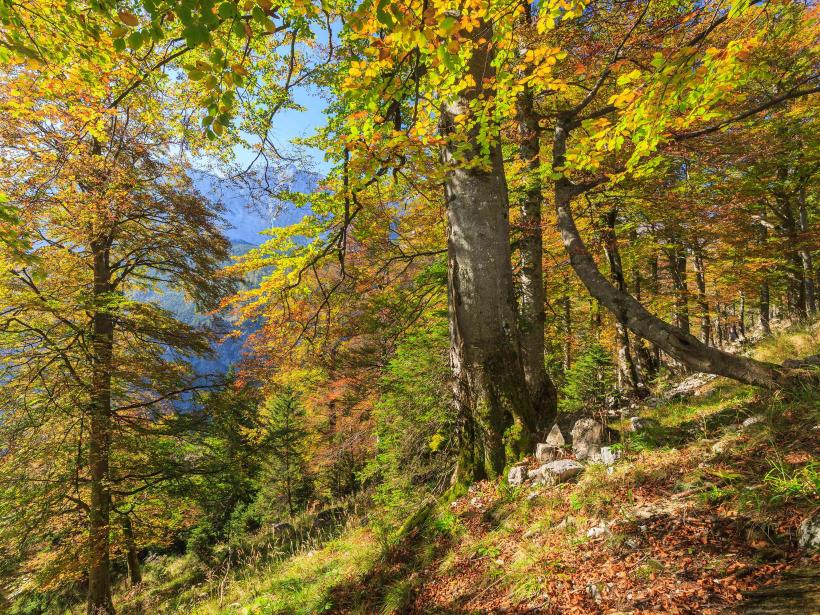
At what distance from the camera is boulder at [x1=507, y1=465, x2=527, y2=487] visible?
3705 millimetres

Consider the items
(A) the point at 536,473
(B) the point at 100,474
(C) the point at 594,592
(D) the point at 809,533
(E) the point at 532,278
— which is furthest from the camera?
(B) the point at 100,474

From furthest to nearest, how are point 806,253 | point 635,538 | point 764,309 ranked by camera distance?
point 764,309 < point 806,253 < point 635,538

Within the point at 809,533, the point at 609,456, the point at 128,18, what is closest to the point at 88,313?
the point at 128,18

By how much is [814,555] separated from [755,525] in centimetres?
33

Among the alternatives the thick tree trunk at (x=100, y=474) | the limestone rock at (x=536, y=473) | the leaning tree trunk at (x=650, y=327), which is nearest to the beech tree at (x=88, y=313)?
the thick tree trunk at (x=100, y=474)

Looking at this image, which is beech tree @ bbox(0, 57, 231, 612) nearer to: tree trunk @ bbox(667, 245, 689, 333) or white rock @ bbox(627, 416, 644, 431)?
white rock @ bbox(627, 416, 644, 431)

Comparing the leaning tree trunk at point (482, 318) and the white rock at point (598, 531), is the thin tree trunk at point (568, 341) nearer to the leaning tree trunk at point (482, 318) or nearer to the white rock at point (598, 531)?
the leaning tree trunk at point (482, 318)

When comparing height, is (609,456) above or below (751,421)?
below

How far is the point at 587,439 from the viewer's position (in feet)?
12.6

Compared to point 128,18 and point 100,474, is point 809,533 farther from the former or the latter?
point 100,474

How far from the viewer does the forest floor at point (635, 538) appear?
5.94ft

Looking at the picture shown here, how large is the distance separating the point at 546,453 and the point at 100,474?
9123 mm

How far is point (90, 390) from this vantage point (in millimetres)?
7309

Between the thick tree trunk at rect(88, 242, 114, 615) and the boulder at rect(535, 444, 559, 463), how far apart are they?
7.81 metres
